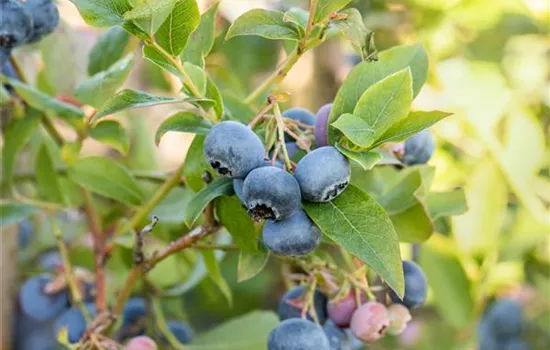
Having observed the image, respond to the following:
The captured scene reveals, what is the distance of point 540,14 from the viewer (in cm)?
173

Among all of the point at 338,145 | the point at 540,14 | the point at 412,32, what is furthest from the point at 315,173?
the point at 540,14

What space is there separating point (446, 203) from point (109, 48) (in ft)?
1.42

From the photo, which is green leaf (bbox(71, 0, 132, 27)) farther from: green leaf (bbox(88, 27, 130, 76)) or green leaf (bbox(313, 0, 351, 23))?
green leaf (bbox(88, 27, 130, 76))

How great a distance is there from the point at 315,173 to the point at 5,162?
55cm

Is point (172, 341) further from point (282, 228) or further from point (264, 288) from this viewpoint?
Answer: point (264, 288)

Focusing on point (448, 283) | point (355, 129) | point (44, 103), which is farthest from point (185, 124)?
point (448, 283)

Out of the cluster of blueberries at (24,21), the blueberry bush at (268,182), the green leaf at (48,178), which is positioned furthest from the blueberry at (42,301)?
the cluster of blueberries at (24,21)

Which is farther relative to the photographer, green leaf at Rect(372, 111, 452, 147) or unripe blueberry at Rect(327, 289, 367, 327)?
unripe blueberry at Rect(327, 289, 367, 327)

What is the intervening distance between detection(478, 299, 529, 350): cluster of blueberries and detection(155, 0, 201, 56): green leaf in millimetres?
1285

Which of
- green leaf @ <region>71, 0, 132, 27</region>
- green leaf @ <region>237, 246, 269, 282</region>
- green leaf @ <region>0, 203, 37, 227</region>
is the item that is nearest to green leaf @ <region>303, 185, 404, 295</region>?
green leaf @ <region>237, 246, 269, 282</region>

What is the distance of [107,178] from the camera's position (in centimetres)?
93

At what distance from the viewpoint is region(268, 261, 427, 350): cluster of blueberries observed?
75 centimetres

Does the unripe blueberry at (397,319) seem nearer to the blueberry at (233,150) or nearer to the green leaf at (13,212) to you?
the blueberry at (233,150)

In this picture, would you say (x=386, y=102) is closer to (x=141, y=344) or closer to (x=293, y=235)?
(x=293, y=235)
